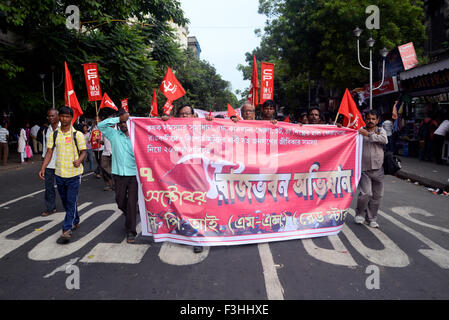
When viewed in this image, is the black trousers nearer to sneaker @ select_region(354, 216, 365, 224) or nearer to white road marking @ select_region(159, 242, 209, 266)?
white road marking @ select_region(159, 242, 209, 266)

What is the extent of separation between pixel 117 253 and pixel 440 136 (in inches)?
502

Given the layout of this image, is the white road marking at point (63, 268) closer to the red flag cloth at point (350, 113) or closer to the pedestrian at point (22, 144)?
the red flag cloth at point (350, 113)

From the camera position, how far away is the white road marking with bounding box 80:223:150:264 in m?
3.70

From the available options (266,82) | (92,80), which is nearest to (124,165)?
(266,82)

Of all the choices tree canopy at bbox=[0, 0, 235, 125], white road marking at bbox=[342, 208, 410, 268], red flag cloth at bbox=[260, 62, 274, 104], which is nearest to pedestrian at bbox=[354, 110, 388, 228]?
white road marking at bbox=[342, 208, 410, 268]

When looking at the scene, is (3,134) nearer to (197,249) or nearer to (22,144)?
(22,144)

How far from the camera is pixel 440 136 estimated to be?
40.0ft

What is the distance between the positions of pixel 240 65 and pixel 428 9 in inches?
1158

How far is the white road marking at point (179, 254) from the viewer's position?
367 cm

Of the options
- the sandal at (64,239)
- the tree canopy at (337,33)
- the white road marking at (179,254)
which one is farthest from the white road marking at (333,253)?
the tree canopy at (337,33)

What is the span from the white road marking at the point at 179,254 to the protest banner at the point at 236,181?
12 centimetres

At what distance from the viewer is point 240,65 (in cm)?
4619
